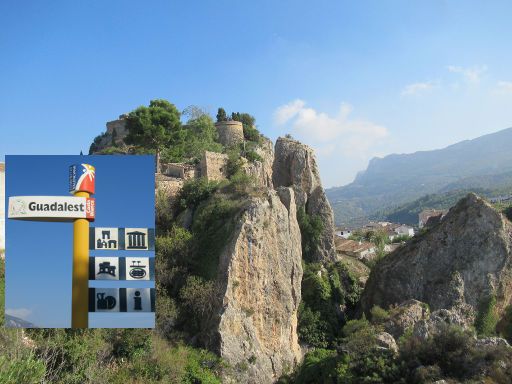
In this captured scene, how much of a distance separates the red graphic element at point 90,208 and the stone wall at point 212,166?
60.2ft

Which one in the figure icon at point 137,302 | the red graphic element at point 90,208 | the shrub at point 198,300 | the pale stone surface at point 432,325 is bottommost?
the pale stone surface at point 432,325

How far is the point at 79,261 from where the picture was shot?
14.9 meters

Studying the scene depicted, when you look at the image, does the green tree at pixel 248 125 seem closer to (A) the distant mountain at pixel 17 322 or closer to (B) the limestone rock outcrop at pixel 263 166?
(B) the limestone rock outcrop at pixel 263 166

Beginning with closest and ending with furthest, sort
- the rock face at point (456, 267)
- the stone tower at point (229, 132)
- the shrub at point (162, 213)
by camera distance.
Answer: the shrub at point (162, 213) < the rock face at point (456, 267) < the stone tower at point (229, 132)

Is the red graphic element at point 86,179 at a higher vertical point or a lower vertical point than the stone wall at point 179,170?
lower

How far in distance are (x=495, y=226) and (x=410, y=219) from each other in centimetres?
16867

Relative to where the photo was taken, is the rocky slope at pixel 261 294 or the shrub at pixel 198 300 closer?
the rocky slope at pixel 261 294

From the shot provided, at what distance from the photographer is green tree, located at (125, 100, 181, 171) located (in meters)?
38.7

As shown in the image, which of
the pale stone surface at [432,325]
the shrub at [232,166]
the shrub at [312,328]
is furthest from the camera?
the shrub at [232,166]

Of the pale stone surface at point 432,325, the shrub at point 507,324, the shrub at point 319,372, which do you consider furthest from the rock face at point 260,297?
the shrub at point 507,324

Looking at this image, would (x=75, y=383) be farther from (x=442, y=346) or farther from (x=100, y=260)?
(x=442, y=346)

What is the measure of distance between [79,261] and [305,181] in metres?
28.2

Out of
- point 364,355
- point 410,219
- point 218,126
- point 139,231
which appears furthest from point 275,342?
point 410,219

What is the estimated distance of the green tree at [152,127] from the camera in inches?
1523
